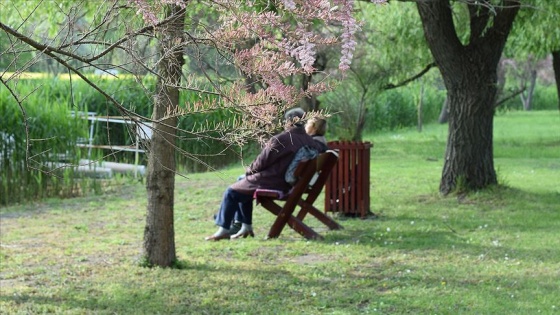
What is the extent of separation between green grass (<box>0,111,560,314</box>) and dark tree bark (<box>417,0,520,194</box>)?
1.39ft

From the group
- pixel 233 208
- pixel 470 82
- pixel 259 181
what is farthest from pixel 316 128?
pixel 470 82

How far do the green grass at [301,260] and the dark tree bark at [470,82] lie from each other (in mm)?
423

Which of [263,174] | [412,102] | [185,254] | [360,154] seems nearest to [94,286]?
[185,254]

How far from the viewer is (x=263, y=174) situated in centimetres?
1022

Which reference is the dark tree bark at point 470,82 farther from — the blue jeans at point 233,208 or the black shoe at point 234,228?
the blue jeans at point 233,208

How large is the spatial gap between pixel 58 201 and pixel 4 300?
7050mm

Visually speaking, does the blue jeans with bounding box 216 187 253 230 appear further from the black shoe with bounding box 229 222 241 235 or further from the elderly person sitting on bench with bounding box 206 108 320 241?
the black shoe with bounding box 229 222 241 235

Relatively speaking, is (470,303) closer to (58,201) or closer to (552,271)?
(552,271)

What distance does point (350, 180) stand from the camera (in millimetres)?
11859

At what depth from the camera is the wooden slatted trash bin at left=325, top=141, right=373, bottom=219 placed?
464 inches

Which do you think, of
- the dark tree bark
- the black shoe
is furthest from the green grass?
the dark tree bark

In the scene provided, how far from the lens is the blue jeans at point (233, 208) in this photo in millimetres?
10359

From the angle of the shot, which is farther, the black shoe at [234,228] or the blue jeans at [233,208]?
the black shoe at [234,228]

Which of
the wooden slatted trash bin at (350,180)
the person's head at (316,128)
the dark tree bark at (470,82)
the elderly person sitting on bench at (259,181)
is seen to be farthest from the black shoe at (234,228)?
the dark tree bark at (470,82)
